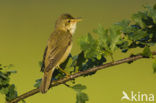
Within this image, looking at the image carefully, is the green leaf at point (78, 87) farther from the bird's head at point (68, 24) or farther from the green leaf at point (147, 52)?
the bird's head at point (68, 24)

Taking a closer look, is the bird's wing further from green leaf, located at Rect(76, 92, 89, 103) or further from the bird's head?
green leaf, located at Rect(76, 92, 89, 103)

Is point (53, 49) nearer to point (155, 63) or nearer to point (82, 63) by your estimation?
point (82, 63)

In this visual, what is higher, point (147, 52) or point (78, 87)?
point (147, 52)

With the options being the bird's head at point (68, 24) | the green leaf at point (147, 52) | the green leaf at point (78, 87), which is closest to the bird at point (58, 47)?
the bird's head at point (68, 24)

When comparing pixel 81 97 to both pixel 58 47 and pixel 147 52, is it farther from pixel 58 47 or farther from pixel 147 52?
pixel 58 47

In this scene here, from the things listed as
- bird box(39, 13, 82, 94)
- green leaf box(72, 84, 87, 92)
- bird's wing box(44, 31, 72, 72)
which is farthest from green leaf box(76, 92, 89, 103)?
bird's wing box(44, 31, 72, 72)

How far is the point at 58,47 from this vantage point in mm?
2285

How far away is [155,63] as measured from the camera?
1.45m

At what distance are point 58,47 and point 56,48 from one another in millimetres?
36

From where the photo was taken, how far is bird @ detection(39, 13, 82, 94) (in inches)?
76.7

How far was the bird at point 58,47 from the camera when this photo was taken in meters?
1.95

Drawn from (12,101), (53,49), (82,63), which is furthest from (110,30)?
(53,49)

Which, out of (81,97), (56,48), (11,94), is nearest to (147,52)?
(81,97)

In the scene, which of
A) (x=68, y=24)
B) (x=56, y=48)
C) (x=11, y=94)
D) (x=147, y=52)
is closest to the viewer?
(x=147, y=52)
